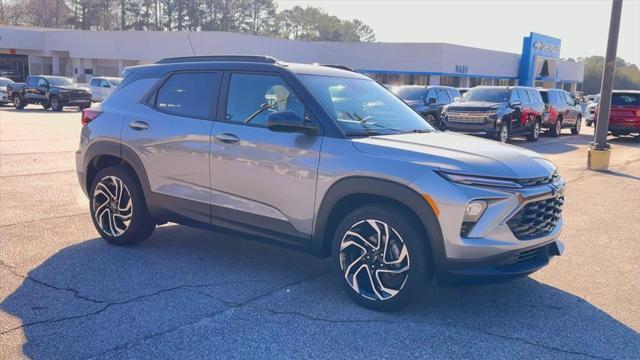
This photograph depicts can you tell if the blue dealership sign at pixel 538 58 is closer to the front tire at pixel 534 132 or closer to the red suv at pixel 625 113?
the red suv at pixel 625 113

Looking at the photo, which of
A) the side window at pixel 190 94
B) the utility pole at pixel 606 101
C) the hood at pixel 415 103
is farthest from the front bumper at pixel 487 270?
the hood at pixel 415 103

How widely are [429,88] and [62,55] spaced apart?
49.3m

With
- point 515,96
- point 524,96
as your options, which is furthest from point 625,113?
point 515,96

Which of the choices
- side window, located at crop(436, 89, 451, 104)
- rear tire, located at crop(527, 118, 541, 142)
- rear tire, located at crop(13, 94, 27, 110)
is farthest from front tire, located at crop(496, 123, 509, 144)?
rear tire, located at crop(13, 94, 27, 110)

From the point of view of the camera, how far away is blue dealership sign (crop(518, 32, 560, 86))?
53.7m

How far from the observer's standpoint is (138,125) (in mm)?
6008

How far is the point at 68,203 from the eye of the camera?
8.19 m

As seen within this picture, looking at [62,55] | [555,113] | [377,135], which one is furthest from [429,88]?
[62,55]

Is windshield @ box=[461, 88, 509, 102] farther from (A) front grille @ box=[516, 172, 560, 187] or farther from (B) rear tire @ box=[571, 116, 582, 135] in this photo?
(A) front grille @ box=[516, 172, 560, 187]

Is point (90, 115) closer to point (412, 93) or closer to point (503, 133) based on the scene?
point (503, 133)

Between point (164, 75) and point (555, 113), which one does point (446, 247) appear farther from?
point (555, 113)

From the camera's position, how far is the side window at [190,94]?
5.66 m

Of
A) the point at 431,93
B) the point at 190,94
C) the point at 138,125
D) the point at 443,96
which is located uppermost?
the point at 190,94

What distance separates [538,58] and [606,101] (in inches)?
1765
